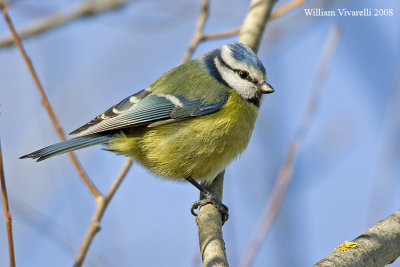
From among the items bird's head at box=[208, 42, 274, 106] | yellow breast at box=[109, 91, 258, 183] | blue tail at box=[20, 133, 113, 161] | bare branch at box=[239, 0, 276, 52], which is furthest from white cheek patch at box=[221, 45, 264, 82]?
blue tail at box=[20, 133, 113, 161]

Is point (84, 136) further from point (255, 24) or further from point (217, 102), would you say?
point (255, 24)

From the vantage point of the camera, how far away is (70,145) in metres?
2.53

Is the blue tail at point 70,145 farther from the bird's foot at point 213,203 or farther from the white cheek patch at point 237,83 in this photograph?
the white cheek patch at point 237,83

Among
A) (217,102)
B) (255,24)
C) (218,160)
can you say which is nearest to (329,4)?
(255,24)

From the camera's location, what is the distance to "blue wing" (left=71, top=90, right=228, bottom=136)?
2.74 metres

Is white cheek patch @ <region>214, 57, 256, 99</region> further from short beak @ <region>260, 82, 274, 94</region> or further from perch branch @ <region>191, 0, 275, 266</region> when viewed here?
perch branch @ <region>191, 0, 275, 266</region>

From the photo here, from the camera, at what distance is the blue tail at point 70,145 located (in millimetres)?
2460

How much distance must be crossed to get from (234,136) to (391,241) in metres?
1.12

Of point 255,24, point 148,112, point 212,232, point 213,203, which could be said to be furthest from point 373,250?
point 255,24

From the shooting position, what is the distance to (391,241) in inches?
75.7

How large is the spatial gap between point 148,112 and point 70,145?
0.50m

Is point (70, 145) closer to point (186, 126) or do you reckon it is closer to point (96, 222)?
point (96, 222)

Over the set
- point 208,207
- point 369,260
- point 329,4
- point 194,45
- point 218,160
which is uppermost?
point 329,4

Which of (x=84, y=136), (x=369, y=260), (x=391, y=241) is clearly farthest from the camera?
(x=84, y=136)
